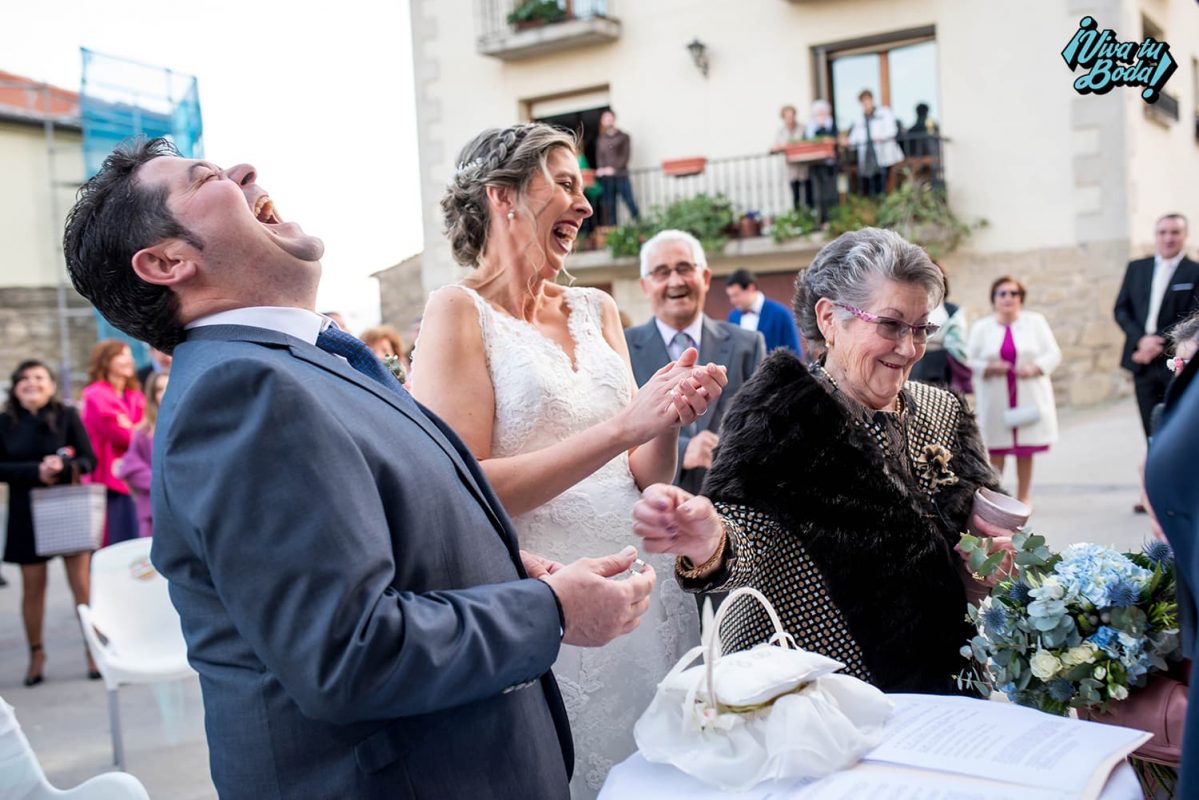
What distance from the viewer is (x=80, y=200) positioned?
5.20 feet

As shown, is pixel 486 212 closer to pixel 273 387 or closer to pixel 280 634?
pixel 273 387

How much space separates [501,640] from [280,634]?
0.27 metres

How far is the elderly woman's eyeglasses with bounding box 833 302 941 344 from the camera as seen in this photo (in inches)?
90.4

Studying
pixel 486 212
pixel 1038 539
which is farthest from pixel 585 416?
pixel 1038 539

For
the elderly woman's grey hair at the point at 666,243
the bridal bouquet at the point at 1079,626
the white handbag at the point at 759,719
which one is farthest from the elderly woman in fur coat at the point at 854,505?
the elderly woman's grey hair at the point at 666,243

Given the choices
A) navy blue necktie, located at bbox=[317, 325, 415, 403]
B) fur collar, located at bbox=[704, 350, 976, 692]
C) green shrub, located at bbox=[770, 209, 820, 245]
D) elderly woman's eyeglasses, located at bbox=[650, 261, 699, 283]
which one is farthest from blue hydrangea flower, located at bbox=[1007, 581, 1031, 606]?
green shrub, located at bbox=[770, 209, 820, 245]

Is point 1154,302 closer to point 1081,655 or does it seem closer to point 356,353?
point 1081,655

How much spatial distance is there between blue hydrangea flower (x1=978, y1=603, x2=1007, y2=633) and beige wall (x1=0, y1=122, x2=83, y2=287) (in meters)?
18.7

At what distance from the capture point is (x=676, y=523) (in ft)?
6.07

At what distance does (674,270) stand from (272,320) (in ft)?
12.8

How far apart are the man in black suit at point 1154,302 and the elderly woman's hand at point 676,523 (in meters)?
6.77

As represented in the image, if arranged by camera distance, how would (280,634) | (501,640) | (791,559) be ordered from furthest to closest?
(791,559), (501,640), (280,634)

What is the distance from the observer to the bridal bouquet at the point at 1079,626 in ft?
5.41

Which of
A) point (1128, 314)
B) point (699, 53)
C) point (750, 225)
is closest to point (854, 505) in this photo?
point (1128, 314)
